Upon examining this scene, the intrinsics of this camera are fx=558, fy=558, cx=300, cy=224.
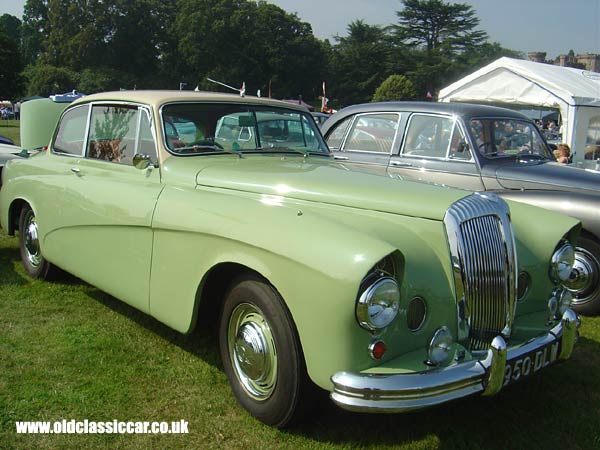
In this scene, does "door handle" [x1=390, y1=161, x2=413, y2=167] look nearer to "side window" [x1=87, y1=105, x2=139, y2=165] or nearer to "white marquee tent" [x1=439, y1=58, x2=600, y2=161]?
"side window" [x1=87, y1=105, x2=139, y2=165]

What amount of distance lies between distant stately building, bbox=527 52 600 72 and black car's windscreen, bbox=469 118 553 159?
36.1m

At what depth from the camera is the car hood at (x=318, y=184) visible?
3.01 metres

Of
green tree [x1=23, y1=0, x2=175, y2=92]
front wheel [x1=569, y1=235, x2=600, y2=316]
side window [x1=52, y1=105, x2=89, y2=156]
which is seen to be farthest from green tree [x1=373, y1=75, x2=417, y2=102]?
green tree [x1=23, y1=0, x2=175, y2=92]

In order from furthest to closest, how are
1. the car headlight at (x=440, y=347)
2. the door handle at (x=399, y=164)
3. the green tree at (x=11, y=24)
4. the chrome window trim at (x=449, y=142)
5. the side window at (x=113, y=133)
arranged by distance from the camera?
the green tree at (x=11, y=24) → the door handle at (x=399, y=164) → the chrome window trim at (x=449, y=142) → the side window at (x=113, y=133) → the car headlight at (x=440, y=347)

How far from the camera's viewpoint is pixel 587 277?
16.1 ft

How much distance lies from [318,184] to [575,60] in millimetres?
70472

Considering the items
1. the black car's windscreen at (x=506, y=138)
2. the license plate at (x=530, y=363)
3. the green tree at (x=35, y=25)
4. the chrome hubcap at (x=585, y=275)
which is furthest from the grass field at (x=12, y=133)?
the green tree at (x=35, y=25)

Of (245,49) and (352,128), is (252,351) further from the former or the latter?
(245,49)

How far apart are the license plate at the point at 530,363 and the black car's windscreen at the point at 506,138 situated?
3230mm

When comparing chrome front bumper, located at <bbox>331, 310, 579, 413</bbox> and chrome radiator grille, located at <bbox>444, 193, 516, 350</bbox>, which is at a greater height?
chrome radiator grille, located at <bbox>444, 193, 516, 350</bbox>

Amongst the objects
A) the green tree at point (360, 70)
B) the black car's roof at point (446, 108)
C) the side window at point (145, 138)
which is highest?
the green tree at point (360, 70)

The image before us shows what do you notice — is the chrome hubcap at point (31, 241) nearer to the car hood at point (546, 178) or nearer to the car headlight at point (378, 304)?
the car headlight at point (378, 304)

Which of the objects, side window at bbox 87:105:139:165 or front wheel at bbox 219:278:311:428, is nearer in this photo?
front wheel at bbox 219:278:311:428

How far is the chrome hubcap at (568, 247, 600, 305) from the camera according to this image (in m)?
4.86
